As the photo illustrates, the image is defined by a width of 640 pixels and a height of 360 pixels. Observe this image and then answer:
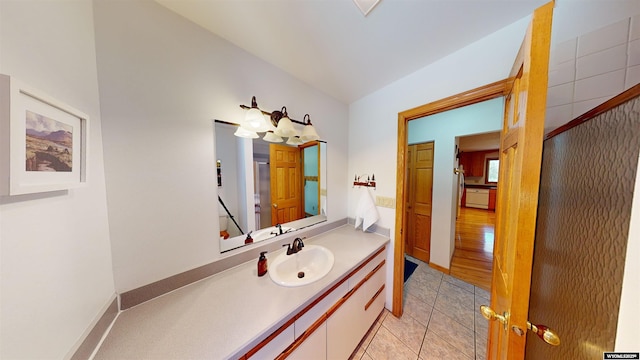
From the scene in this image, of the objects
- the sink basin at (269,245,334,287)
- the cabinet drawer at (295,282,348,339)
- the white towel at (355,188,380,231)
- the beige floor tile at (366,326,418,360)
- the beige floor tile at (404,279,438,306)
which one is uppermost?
the white towel at (355,188,380,231)

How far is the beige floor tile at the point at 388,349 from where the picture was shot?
1284mm

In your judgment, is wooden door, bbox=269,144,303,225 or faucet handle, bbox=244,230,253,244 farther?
wooden door, bbox=269,144,303,225

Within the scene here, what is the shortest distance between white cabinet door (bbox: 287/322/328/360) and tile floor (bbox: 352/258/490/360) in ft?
1.69

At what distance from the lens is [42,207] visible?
1.58 feet

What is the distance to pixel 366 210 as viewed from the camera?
1684mm

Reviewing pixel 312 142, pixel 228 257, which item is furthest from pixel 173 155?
pixel 312 142

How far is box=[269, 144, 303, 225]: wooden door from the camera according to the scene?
55.5 inches

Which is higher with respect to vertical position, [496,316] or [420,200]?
[420,200]

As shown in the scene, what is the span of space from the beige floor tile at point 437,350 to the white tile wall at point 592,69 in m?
1.68

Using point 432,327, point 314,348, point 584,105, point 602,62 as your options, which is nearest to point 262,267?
Result: point 314,348

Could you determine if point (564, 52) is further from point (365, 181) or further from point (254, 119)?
point (254, 119)

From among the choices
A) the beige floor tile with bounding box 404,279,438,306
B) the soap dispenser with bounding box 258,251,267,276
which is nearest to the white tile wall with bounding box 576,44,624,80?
the soap dispenser with bounding box 258,251,267,276

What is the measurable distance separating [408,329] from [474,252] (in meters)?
2.21

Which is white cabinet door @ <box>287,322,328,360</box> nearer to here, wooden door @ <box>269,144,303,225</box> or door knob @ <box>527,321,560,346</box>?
wooden door @ <box>269,144,303,225</box>
